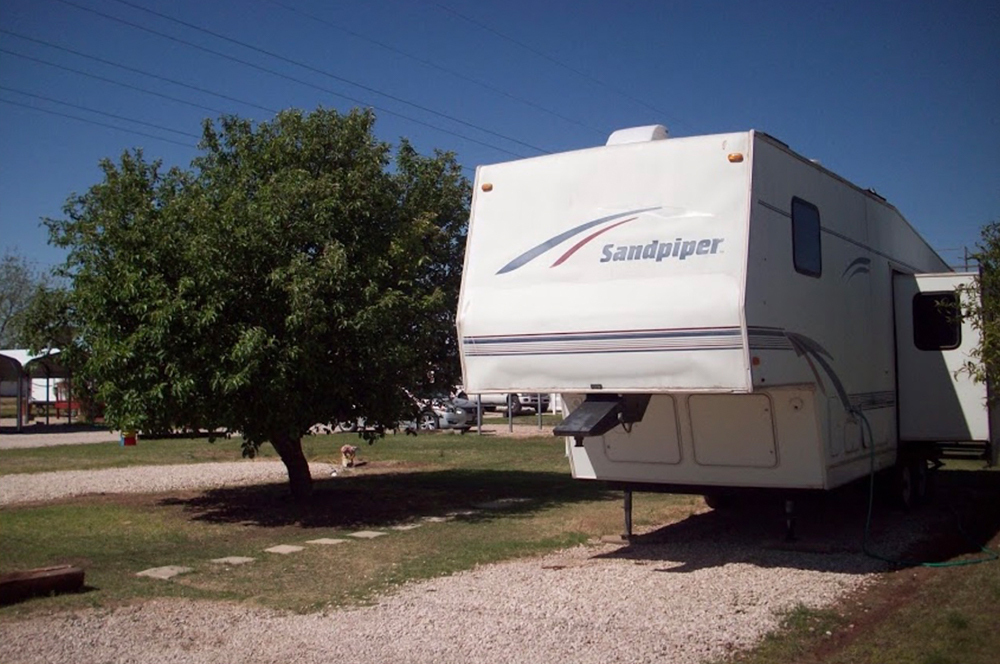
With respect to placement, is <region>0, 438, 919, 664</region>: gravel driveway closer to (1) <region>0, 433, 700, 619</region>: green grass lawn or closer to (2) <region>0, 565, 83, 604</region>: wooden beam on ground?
(1) <region>0, 433, 700, 619</region>: green grass lawn

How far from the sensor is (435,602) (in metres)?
7.93

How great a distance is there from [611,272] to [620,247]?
24cm

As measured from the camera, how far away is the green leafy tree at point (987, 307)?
891 centimetres

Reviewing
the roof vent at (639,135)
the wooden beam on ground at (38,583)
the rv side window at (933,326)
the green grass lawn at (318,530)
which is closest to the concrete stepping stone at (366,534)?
the green grass lawn at (318,530)

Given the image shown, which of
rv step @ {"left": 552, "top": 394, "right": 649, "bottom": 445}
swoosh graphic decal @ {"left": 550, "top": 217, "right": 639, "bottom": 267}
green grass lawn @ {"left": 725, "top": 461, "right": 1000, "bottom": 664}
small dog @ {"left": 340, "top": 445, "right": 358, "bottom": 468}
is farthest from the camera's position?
small dog @ {"left": 340, "top": 445, "right": 358, "bottom": 468}

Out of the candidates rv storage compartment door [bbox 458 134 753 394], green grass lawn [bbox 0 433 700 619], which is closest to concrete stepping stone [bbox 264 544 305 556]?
green grass lawn [bbox 0 433 700 619]

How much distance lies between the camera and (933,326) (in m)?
11.4

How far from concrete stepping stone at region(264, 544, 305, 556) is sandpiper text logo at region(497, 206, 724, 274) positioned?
3.91m

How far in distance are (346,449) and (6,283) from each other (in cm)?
5075

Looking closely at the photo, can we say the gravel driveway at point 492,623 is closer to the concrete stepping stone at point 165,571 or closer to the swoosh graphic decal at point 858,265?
the concrete stepping stone at point 165,571

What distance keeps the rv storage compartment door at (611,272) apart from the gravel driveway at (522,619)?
172cm

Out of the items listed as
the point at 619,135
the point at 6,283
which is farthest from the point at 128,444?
the point at 6,283

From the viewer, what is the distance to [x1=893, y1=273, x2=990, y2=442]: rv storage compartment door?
11.3 metres

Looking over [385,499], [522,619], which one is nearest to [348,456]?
[385,499]
